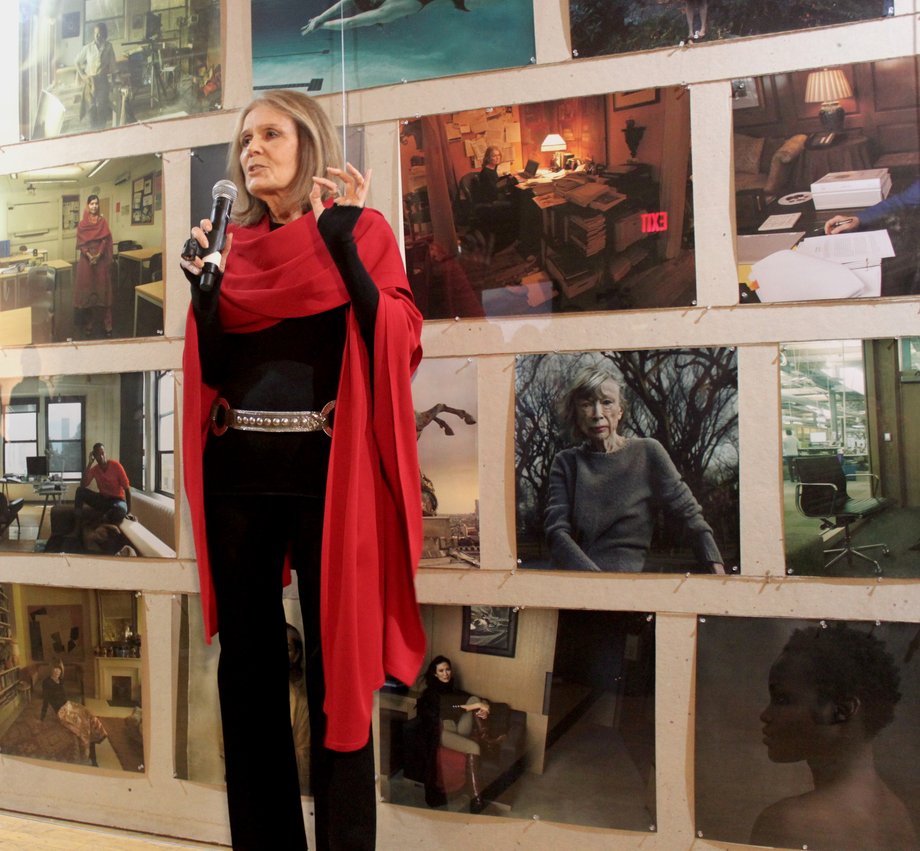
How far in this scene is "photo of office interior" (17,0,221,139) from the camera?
2.10 m

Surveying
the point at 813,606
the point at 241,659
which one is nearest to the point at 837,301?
the point at 813,606

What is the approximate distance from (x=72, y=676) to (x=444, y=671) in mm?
1144

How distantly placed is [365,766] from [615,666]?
65cm

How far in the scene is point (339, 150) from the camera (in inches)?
65.9

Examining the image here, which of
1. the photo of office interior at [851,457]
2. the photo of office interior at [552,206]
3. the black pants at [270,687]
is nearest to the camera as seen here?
the black pants at [270,687]

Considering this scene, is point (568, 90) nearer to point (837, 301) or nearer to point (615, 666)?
point (837, 301)

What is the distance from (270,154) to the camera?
1.59 m

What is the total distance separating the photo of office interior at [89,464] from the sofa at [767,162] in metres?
1.61

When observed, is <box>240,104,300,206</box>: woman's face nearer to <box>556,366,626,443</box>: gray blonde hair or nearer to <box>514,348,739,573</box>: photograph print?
<box>514,348,739,573</box>: photograph print

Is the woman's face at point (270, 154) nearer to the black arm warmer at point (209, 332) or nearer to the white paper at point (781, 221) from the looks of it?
the black arm warmer at point (209, 332)

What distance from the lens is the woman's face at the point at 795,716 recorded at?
1706mm

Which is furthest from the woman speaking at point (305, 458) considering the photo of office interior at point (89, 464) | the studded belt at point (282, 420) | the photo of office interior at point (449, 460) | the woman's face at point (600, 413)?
the photo of office interior at point (89, 464)

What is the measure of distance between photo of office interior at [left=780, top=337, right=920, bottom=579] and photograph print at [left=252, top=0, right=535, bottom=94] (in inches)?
41.0

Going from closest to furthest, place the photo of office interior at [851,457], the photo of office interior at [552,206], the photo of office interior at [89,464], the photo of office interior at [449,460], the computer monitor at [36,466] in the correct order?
the photo of office interior at [851,457], the photo of office interior at [552,206], the photo of office interior at [449,460], the photo of office interior at [89,464], the computer monitor at [36,466]
